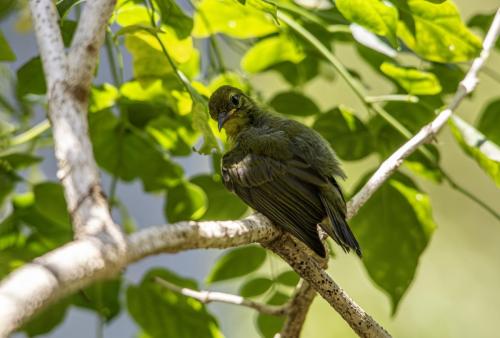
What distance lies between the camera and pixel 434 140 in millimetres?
2107

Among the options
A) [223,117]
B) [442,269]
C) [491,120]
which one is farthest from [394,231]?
[442,269]

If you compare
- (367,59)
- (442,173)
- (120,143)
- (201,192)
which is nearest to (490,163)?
(442,173)

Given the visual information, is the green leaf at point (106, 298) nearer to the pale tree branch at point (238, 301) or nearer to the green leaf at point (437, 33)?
the pale tree branch at point (238, 301)

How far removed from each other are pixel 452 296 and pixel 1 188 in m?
3.63

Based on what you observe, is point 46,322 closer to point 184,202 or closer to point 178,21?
point 184,202

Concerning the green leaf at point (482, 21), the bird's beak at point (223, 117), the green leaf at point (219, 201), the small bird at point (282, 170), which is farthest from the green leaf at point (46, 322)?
the green leaf at point (482, 21)

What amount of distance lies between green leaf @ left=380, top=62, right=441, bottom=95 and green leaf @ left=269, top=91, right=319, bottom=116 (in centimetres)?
28

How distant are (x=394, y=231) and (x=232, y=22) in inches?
31.3

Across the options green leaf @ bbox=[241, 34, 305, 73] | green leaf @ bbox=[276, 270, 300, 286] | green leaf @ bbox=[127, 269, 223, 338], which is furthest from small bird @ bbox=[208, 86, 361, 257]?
green leaf @ bbox=[127, 269, 223, 338]

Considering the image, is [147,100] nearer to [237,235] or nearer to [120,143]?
[120,143]

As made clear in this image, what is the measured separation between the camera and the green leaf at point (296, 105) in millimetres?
2533

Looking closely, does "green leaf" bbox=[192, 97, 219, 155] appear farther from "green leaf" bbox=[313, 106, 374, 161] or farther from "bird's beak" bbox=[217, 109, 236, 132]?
"bird's beak" bbox=[217, 109, 236, 132]

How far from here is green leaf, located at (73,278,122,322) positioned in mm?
2477

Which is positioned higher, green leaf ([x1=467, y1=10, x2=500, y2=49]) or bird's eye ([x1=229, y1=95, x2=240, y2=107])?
green leaf ([x1=467, y1=10, x2=500, y2=49])
